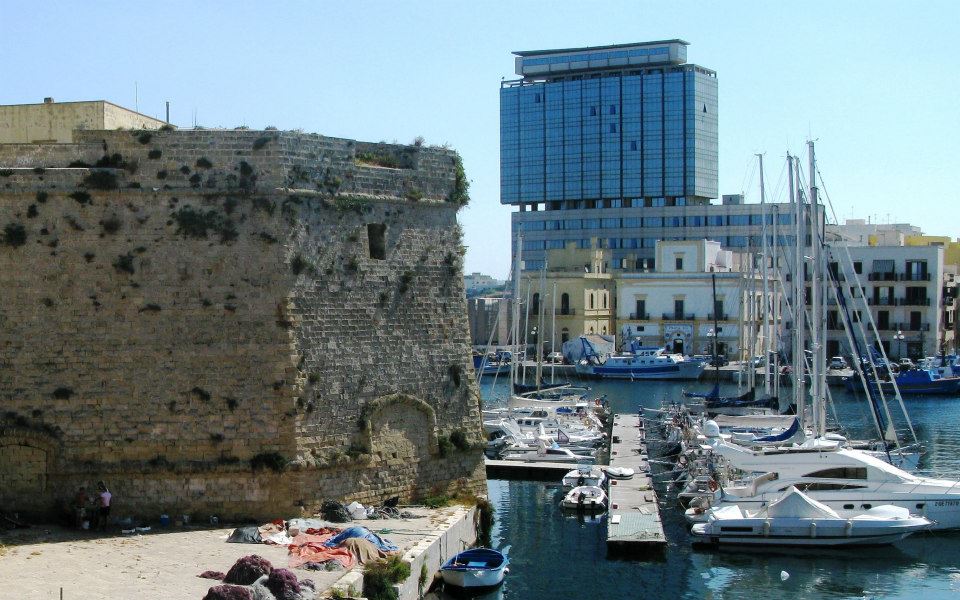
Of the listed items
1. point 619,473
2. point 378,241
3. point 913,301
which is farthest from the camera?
point 913,301

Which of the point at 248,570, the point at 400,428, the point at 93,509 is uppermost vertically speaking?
the point at 400,428

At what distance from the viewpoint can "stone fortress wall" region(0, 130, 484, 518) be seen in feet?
55.3

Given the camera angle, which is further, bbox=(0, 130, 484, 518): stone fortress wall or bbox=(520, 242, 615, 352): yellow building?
bbox=(520, 242, 615, 352): yellow building

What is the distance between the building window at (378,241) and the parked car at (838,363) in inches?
1973

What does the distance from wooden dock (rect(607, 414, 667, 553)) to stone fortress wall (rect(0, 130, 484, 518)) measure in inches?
217

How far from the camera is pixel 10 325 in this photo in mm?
16875

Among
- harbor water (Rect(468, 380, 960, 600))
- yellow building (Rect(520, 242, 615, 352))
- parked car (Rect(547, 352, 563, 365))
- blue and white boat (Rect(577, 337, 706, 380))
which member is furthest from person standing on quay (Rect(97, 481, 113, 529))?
yellow building (Rect(520, 242, 615, 352))

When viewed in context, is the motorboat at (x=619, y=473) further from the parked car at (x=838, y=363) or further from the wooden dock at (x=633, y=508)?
→ the parked car at (x=838, y=363)

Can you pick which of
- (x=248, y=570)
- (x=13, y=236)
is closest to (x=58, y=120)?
(x=13, y=236)

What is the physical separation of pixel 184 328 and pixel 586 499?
1113 cm

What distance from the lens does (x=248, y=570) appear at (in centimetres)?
1361

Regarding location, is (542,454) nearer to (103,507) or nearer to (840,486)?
(840,486)

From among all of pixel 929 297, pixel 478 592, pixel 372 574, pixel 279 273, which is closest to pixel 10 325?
pixel 279 273

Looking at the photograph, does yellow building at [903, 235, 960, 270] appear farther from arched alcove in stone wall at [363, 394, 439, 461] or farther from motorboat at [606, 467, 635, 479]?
arched alcove in stone wall at [363, 394, 439, 461]
